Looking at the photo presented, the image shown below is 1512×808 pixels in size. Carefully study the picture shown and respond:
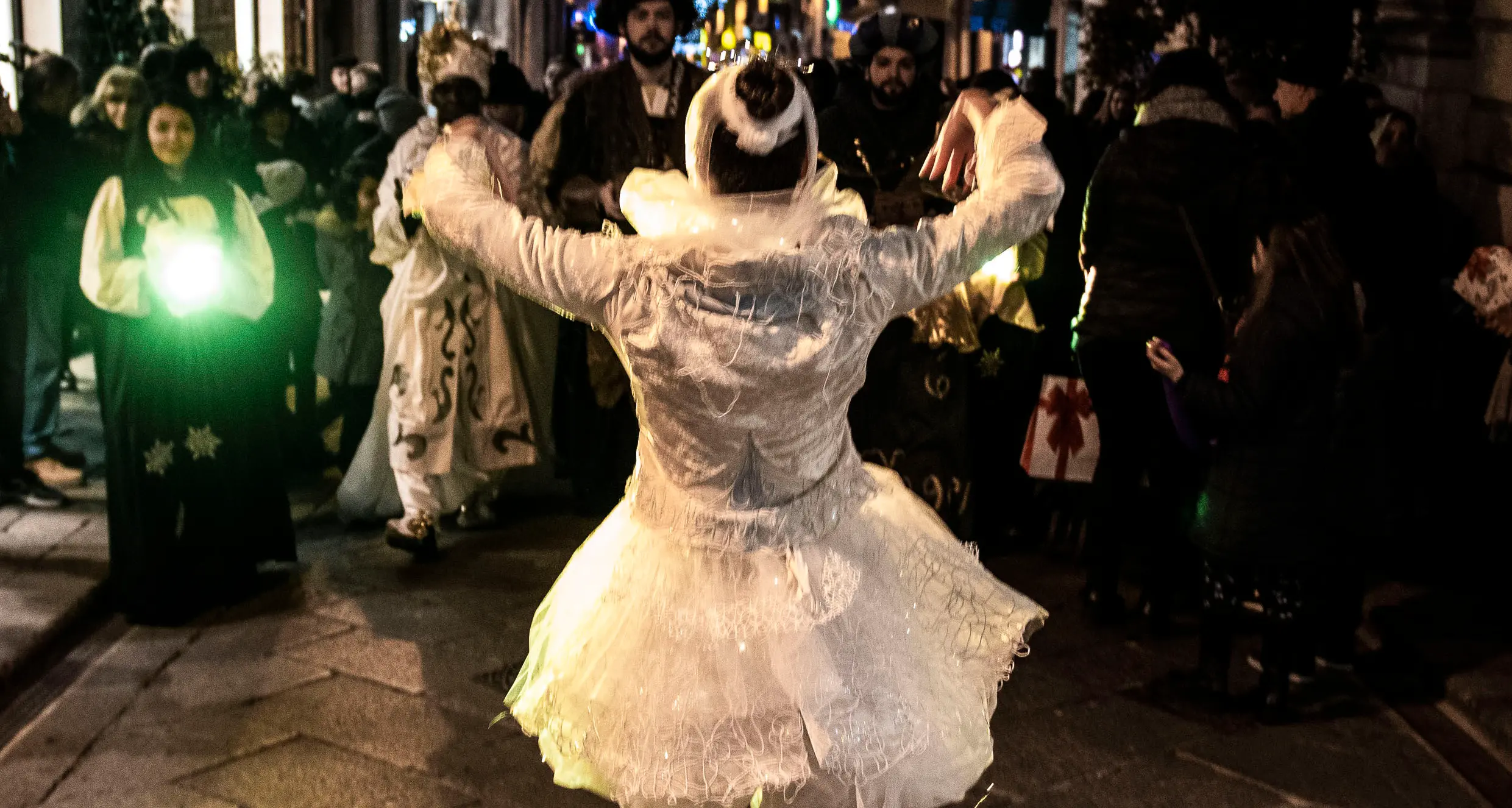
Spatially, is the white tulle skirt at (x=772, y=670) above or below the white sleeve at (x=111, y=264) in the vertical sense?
below

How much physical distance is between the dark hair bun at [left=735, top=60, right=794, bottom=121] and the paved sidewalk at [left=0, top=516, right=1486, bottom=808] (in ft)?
8.03

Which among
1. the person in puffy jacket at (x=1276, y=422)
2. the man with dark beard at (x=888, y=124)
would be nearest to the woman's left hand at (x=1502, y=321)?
the person in puffy jacket at (x=1276, y=422)

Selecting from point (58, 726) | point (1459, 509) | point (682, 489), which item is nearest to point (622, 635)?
point (682, 489)

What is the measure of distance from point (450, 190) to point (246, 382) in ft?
11.4

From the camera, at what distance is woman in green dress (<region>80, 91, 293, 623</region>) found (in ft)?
19.6

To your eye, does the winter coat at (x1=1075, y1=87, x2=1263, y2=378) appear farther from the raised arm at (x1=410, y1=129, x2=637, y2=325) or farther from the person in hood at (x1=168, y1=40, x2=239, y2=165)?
the person in hood at (x1=168, y1=40, x2=239, y2=165)

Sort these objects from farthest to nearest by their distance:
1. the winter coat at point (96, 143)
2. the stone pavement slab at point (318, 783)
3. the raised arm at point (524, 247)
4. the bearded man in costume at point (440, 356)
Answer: the winter coat at point (96, 143) → the bearded man in costume at point (440, 356) → the stone pavement slab at point (318, 783) → the raised arm at point (524, 247)

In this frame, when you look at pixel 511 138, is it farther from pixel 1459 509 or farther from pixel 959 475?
pixel 1459 509

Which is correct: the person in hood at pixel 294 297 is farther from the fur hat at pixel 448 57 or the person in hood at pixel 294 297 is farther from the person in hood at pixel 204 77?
the fur hat at pixel 448 57

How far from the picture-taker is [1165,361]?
5.32m

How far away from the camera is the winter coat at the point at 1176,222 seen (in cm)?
590

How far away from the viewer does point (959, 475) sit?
6582 millimetres

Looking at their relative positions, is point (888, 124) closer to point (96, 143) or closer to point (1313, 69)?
point (1313, 69)

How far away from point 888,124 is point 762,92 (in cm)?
360
